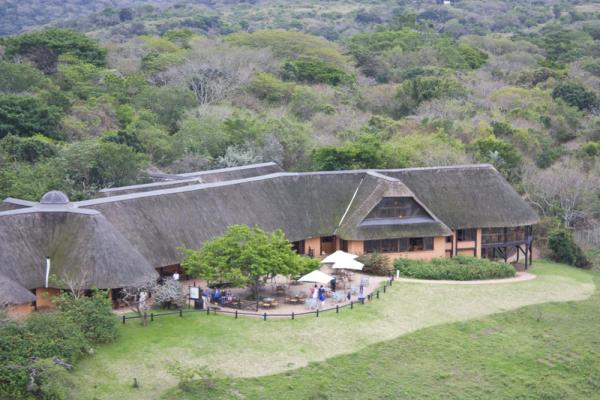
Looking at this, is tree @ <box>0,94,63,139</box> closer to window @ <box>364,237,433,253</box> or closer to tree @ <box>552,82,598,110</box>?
window @ <box>364,237,433,253</box>

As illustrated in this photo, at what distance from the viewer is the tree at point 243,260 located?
39.5 meters

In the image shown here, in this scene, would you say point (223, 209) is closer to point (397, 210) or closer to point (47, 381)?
point (397, 210)

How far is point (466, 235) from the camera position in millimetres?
52094

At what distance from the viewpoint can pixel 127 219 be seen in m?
41.9

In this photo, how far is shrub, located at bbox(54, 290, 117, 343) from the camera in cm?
3450

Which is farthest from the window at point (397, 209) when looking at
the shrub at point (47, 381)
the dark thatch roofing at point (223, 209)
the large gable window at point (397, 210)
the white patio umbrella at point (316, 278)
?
the shrub at point (47, 381)

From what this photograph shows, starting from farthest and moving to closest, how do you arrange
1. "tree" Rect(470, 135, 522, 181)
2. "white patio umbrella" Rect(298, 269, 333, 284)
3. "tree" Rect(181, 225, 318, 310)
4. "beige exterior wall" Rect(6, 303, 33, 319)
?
1. "tree" Rect(470, 135, 522, 181)
2. "white patio umbrella" Rect(298, 269, 333, 284)
3. "tree" Rect(181, 225, 318, 310)
4. "beige exterior wall" Rect(6, 303, 33, 319)

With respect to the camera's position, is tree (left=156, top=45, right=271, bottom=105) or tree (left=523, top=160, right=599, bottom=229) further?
tree (left=156, top=45, right=271, bottom=105)

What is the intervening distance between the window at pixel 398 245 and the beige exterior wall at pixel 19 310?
63.4 ft

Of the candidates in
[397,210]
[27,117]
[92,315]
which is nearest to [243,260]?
[92,315]

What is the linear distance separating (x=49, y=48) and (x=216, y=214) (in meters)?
47.6

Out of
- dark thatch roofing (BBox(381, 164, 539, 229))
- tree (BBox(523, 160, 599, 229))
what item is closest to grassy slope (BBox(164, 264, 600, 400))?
dark thatch roofing (BBox(381, 164, 539, 229))

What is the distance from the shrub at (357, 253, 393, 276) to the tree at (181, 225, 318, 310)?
672 cm

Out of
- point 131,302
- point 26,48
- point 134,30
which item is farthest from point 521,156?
point 134,30
